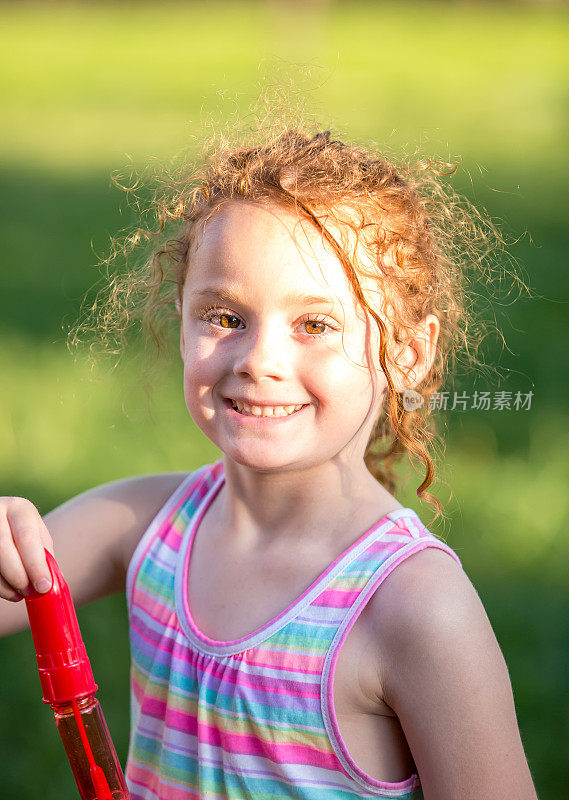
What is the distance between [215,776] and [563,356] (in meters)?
2.33

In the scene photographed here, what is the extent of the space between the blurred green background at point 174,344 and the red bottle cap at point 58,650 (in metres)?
0.79

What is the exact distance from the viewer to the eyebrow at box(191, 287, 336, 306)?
123cm

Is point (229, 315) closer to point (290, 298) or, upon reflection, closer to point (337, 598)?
point (290, 298)

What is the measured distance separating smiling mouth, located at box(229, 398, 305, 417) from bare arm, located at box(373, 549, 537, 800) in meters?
0.26

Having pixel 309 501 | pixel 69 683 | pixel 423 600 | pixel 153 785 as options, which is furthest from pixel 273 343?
pixel 153 785

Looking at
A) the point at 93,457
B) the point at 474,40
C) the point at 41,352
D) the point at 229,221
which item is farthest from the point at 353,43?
the point at 229,221

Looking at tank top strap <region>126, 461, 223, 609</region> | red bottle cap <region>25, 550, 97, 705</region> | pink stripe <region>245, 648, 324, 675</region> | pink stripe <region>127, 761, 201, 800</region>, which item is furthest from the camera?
tank top strap <region>126, 461, 223, 609</region>

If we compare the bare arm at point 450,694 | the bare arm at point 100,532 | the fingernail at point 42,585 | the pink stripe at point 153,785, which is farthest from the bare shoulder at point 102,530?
the bare arm at point 450,694

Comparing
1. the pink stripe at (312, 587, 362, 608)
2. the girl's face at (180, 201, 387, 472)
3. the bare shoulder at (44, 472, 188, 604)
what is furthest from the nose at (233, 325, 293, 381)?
the bare shoulder at (44, 472, 188, 604)

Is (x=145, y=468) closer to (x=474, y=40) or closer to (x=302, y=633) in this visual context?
(x=302, y=633)

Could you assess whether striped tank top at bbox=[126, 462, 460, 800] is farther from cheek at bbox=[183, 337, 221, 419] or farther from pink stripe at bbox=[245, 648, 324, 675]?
cheek at bbox=[183, 337, 221, 419]

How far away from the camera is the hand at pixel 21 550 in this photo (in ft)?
3.69

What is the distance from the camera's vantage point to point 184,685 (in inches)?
52.0

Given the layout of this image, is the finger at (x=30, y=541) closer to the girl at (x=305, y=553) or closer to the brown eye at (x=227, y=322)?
the girl at (x=305, y=553)
